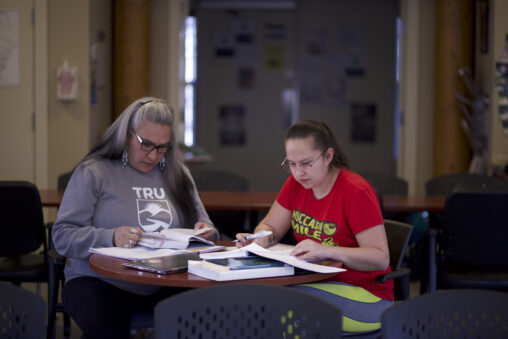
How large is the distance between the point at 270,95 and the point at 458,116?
296 cm

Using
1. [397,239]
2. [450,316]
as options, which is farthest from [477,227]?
[450,316]

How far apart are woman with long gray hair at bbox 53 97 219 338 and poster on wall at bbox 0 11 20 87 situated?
11.4ft

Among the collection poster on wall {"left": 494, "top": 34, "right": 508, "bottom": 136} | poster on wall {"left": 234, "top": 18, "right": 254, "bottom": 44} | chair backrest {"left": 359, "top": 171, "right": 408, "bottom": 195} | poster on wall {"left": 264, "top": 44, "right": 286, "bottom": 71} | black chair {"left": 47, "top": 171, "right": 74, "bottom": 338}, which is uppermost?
poster on wall {"left": 234, "top": 18, "right": 254, "bottom": 44}

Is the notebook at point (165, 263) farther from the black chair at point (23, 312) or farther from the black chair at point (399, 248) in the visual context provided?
the black chair at point (399, 248)

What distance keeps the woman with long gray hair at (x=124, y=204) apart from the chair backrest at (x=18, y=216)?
0.82m

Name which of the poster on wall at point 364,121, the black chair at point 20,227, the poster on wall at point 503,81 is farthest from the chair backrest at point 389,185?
the poster on wall at point 364,121

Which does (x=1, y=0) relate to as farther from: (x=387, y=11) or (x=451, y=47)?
(x=387, y=11)

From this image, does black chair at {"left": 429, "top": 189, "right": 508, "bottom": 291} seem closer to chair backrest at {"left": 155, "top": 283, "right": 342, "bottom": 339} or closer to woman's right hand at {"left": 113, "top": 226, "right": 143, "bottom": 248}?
woman's right hand at {"left": 113, "top": 226, "right": 143, "bottom": 248}

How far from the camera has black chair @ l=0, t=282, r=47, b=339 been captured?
164 centimetres

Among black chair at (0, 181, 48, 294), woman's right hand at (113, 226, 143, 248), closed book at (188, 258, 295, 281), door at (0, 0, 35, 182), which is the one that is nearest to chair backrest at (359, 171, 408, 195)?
black chair at (0, 181, 48, 294)

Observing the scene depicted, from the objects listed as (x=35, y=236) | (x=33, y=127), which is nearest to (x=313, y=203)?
(x=35, y=236)

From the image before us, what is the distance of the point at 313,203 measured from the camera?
8.73 ft

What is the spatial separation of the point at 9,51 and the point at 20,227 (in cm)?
294

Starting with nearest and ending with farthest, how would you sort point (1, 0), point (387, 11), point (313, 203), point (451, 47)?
1. point (313, 203)
2. point (1, 0)
3. point (451, 47)
4. point (387, 11)
